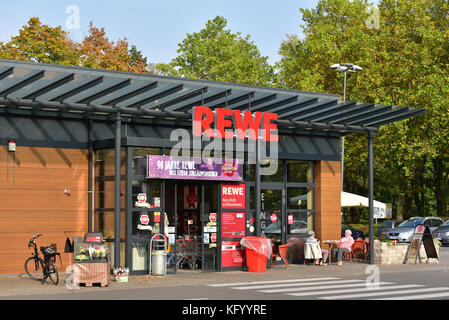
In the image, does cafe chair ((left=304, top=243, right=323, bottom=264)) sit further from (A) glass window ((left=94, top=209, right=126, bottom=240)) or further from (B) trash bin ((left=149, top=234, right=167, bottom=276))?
(A) glass window ((left=94, top=209, right=126, bottom=240))

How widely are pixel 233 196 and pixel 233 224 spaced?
80 centimetres

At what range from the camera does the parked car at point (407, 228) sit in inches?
1576

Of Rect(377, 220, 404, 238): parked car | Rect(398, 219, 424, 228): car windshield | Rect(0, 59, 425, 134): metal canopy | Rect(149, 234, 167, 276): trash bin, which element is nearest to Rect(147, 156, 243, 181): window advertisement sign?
Rect(0, 59, 425, 134): metal canopy

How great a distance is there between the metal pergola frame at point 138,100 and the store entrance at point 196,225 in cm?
137

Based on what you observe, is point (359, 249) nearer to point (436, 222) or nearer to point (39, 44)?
point (436, 222)

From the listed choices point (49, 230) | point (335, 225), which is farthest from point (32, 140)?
point (335, 225)

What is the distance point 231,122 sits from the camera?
69.1 ft

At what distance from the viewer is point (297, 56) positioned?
180 feet

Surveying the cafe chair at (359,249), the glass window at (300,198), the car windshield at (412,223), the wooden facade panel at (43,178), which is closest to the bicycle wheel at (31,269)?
the wooden facade panel at (43,178)

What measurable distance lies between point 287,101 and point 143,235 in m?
5.29

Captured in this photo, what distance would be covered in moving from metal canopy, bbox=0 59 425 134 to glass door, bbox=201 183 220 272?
7.67 feet

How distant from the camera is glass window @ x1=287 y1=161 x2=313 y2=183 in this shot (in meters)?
24.0

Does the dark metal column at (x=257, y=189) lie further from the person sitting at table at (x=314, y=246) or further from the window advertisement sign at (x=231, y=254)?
the person sitting at table at (x=314, y=246)
